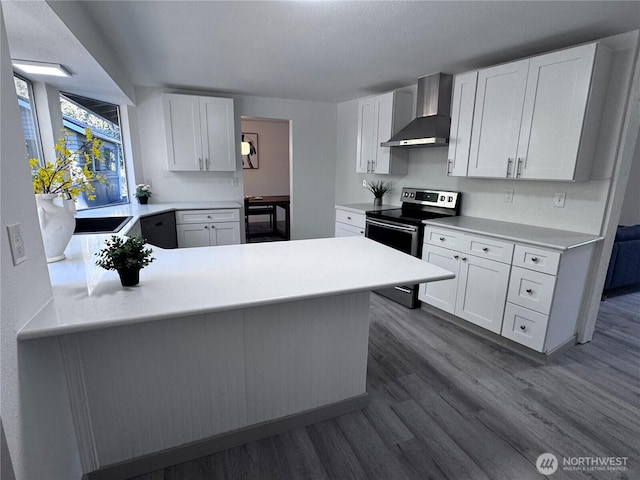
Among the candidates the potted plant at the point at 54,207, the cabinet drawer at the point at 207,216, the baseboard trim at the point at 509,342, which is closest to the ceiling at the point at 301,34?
the potted plant at the point at 54,207

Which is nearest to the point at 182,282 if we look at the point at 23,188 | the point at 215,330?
the point at 215,330

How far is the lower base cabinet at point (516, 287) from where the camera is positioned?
90.3 inches

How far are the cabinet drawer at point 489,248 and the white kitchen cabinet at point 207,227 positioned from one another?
9.20 ft

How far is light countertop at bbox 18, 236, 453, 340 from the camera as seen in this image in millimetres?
1106

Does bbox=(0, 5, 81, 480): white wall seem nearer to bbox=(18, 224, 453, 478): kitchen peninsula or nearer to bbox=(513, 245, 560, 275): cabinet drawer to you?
bbox=(18, 224, 453, 478): kitchen peninsula

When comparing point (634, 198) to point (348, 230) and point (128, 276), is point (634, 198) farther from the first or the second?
point (128, 276)

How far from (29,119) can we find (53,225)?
1.82 metres

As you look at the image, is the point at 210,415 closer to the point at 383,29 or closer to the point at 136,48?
the point at 383,29

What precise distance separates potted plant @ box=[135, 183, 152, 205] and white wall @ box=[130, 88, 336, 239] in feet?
0.75

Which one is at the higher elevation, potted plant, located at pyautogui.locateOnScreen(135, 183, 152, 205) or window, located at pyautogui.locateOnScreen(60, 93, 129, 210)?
window, located at pyautogui.locateOnScreen(60, 93, 129, 210)

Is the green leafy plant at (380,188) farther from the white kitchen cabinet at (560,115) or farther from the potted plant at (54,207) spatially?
the potted plant at (54,207)

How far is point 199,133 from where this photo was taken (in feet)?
13.5

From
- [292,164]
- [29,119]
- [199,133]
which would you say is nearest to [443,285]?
[292,164]

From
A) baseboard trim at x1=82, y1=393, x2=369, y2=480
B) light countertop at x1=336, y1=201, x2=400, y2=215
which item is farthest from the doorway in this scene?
baseboard trim at x1=82, y1=393, x2=369, y2=480
